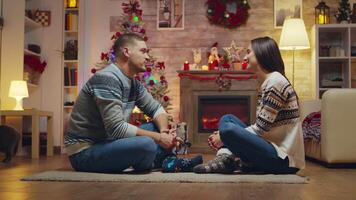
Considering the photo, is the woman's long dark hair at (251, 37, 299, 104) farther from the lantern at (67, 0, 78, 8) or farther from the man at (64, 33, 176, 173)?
the lantern at (67, 0, 78, 8)

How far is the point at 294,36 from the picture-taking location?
5.86 meters

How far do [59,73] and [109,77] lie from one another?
3.56m

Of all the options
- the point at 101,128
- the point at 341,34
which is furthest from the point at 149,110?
the point at 341,34

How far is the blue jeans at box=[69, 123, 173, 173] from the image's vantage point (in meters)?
2.74

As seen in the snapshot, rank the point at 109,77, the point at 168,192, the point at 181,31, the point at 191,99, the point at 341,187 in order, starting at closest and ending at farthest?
the point at 168,192 < the point at 341,187 < the point at 109,77 < the point at 191,99 < the point at 181,31

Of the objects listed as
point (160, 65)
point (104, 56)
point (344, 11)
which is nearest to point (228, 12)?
point (160, 65)

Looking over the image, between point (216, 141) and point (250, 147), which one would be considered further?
point (216, 141)

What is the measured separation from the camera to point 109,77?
2.78 metres

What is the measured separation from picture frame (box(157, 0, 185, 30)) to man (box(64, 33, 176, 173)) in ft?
11.5

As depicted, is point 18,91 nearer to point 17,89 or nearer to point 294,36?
point 17,89

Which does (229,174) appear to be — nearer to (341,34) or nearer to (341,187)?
(341,187)

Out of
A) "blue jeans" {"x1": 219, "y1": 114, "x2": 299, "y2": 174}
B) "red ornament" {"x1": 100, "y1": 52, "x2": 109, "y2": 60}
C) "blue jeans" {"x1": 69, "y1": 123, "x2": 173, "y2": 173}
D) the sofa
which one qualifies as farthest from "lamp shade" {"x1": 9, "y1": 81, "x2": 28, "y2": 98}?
the sofa

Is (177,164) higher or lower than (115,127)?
lower

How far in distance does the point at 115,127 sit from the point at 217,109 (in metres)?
3.51
